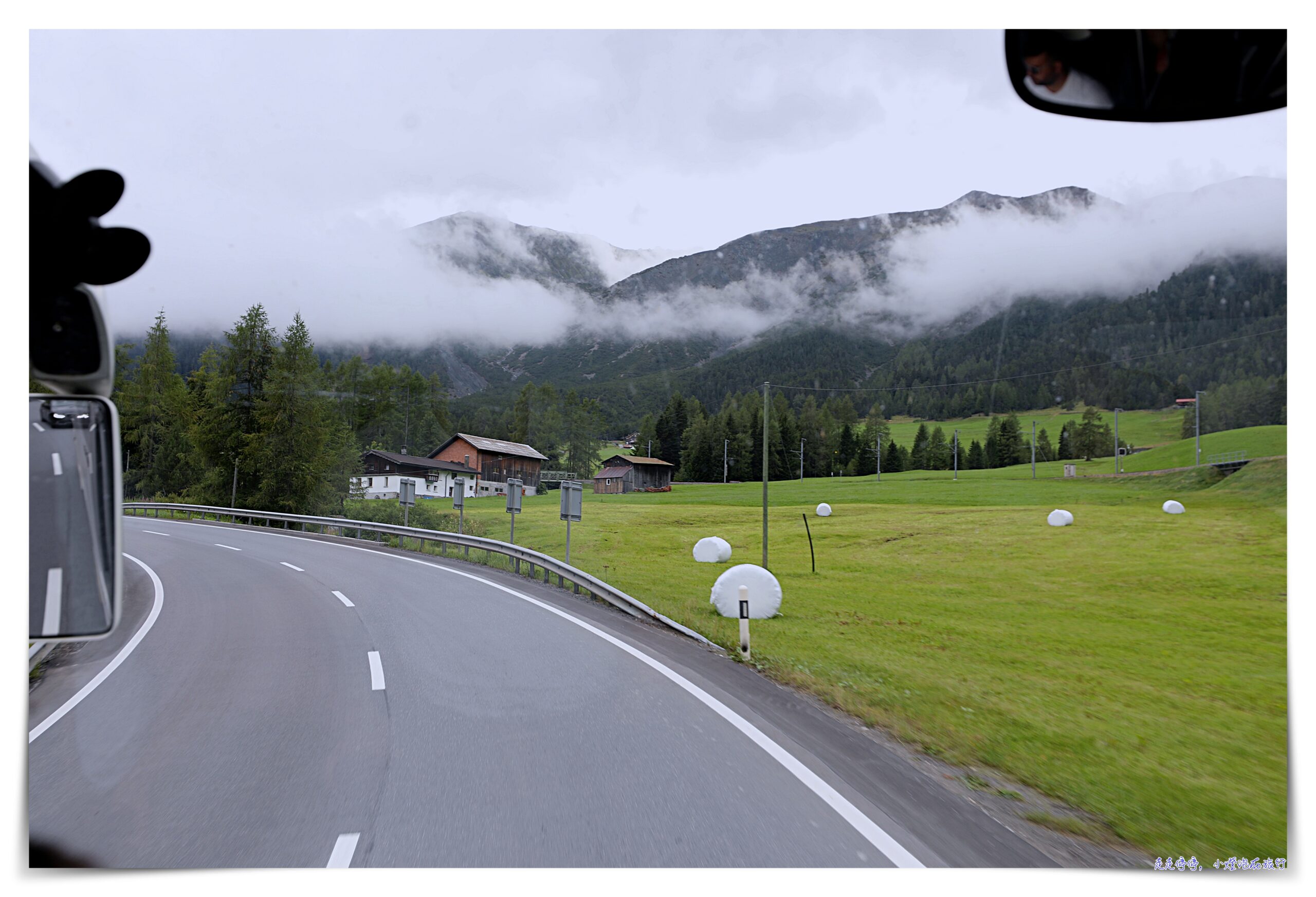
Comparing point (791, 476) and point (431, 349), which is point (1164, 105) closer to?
point (431, 349)

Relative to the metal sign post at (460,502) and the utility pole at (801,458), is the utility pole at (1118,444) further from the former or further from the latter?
the metal sign post at (460,502)

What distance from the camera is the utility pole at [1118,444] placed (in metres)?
50.9

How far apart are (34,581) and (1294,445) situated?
7191 mm

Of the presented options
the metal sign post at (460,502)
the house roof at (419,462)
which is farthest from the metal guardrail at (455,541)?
the house roof at (419,462)

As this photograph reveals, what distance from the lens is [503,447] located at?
28.1 m

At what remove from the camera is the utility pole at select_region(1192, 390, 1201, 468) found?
103 ft

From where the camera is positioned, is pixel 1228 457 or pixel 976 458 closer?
pixel 1228 457

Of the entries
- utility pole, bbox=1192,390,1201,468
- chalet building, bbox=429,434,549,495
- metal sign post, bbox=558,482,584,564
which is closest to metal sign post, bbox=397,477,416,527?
chalet building, bbox=429,434,549,495

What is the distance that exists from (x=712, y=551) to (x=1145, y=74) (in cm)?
1954

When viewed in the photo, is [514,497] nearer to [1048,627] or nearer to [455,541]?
[455,541]

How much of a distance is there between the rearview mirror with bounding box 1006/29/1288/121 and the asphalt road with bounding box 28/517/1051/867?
365cm

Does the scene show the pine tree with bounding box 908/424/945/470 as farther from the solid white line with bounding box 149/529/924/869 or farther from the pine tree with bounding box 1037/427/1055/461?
the solid white line with bounding box 149/529/924/869

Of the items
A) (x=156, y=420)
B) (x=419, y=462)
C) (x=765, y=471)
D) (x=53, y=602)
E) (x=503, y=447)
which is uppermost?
(x=503, y=447)

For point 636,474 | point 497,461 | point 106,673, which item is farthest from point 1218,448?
point 106,673
